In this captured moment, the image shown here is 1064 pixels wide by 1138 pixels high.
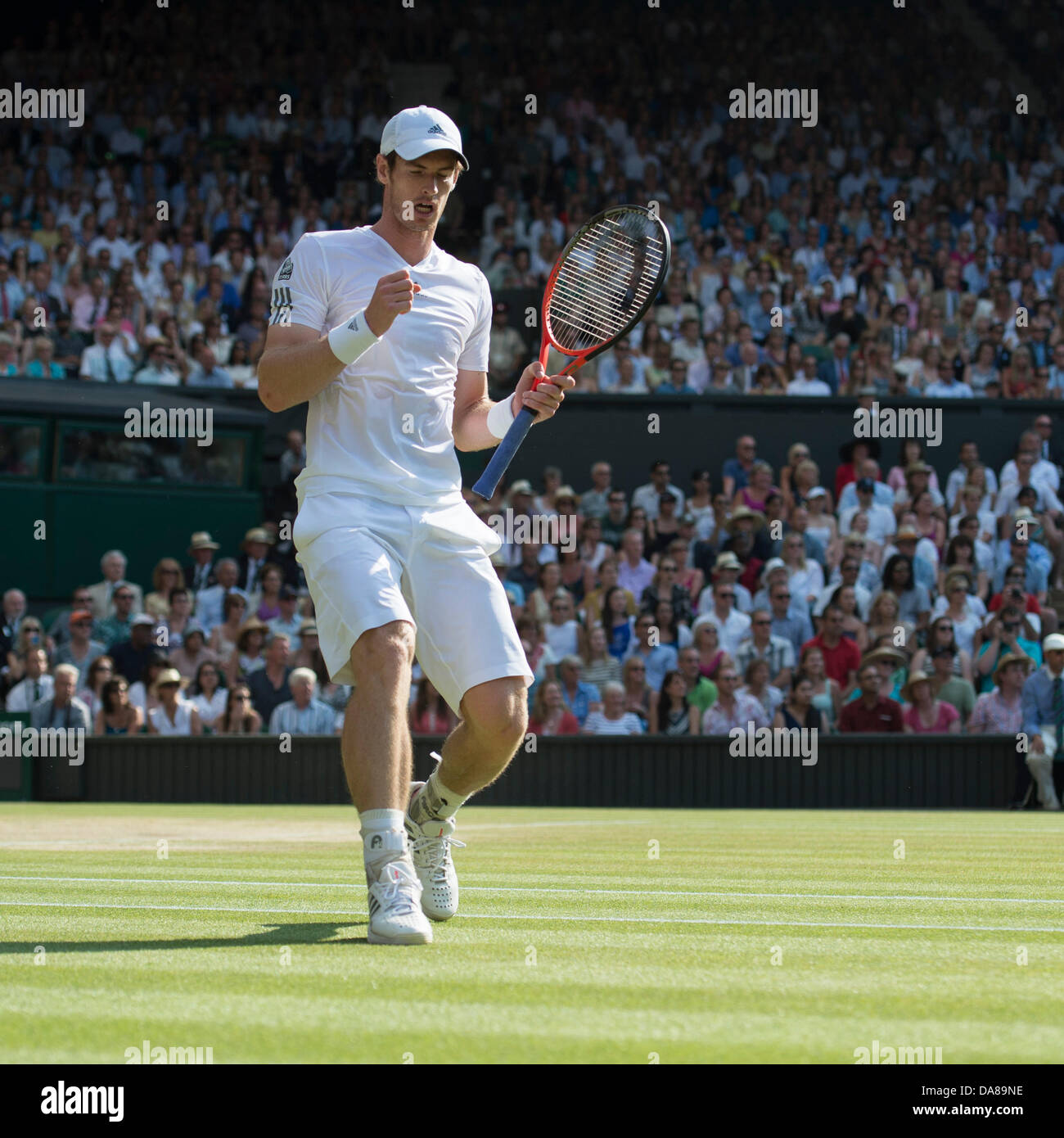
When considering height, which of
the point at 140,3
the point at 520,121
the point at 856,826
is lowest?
the point at 856,826

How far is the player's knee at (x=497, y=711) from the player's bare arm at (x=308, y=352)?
0.98 meters

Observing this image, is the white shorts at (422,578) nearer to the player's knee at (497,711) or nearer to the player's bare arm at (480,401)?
the player's knee at (497,711)

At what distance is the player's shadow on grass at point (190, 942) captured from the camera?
4.58m

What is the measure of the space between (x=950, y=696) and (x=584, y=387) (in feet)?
19.3

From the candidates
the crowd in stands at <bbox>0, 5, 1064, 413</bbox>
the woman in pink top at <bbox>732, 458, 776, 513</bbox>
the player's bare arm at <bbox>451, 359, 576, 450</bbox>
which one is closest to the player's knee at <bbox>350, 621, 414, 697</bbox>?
the player's bare arm at <bbox>451, 359, 576, 450</bbox>

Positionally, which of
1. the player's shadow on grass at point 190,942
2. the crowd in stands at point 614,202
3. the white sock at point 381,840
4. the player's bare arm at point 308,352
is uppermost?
the crowd in stands at point 614,202

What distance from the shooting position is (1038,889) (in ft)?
21.7

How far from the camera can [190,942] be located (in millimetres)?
4734

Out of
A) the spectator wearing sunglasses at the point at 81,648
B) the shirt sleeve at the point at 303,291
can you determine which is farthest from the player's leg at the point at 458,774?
the spectator wearing sunglasses at the point at 81,648

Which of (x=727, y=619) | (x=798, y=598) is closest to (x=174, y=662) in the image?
(x=727, y=619)

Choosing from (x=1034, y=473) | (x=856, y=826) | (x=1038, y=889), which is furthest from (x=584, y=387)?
(x=1038, y=889)

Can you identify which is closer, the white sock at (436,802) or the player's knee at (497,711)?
the player's knee at (497,711)

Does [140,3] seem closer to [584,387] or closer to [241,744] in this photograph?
[584,387]

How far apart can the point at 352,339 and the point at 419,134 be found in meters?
0.67
